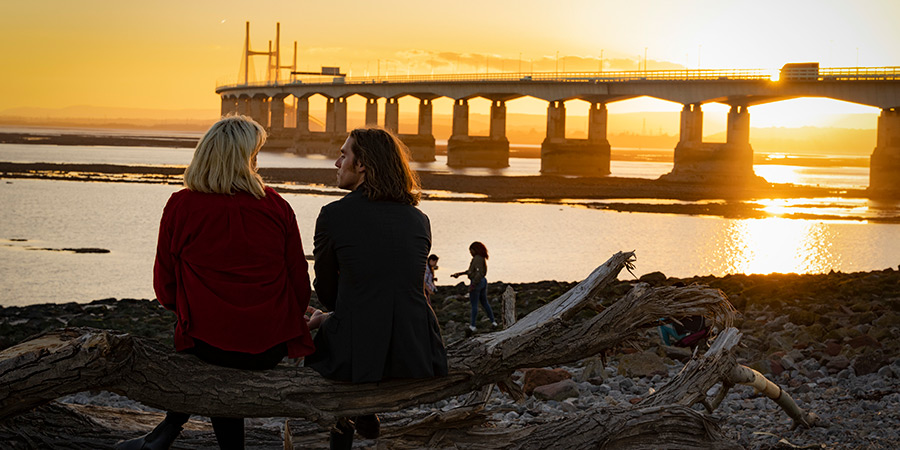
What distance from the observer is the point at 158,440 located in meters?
4.31

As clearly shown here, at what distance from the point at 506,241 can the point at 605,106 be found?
54678mm

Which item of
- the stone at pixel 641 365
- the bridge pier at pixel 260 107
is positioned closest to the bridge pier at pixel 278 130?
the bridge pier at pixel 260 107

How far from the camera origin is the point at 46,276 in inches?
773

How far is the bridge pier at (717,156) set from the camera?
62875 millimetres

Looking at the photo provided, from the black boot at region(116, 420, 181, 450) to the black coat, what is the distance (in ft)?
2.57

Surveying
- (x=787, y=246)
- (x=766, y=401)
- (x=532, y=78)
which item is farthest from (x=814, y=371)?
(x=532, y=78)

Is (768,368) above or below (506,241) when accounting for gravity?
above

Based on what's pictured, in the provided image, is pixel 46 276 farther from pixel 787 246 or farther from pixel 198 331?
pixel 787 246

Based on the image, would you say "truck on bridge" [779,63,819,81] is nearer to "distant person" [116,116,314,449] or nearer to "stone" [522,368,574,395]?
"stone" [522,368,574,395]

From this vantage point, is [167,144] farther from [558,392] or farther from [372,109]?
[558,392]

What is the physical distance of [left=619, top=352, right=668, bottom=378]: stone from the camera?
8.77 metres

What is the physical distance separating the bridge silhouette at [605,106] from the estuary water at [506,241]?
1540cm

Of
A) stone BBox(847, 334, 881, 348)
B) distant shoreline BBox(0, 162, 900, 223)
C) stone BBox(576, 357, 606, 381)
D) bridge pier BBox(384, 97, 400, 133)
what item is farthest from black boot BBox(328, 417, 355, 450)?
bridge pier BBox(384, 97, 400, 133)

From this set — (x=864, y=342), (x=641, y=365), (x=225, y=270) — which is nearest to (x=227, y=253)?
(x=225, y=270)
